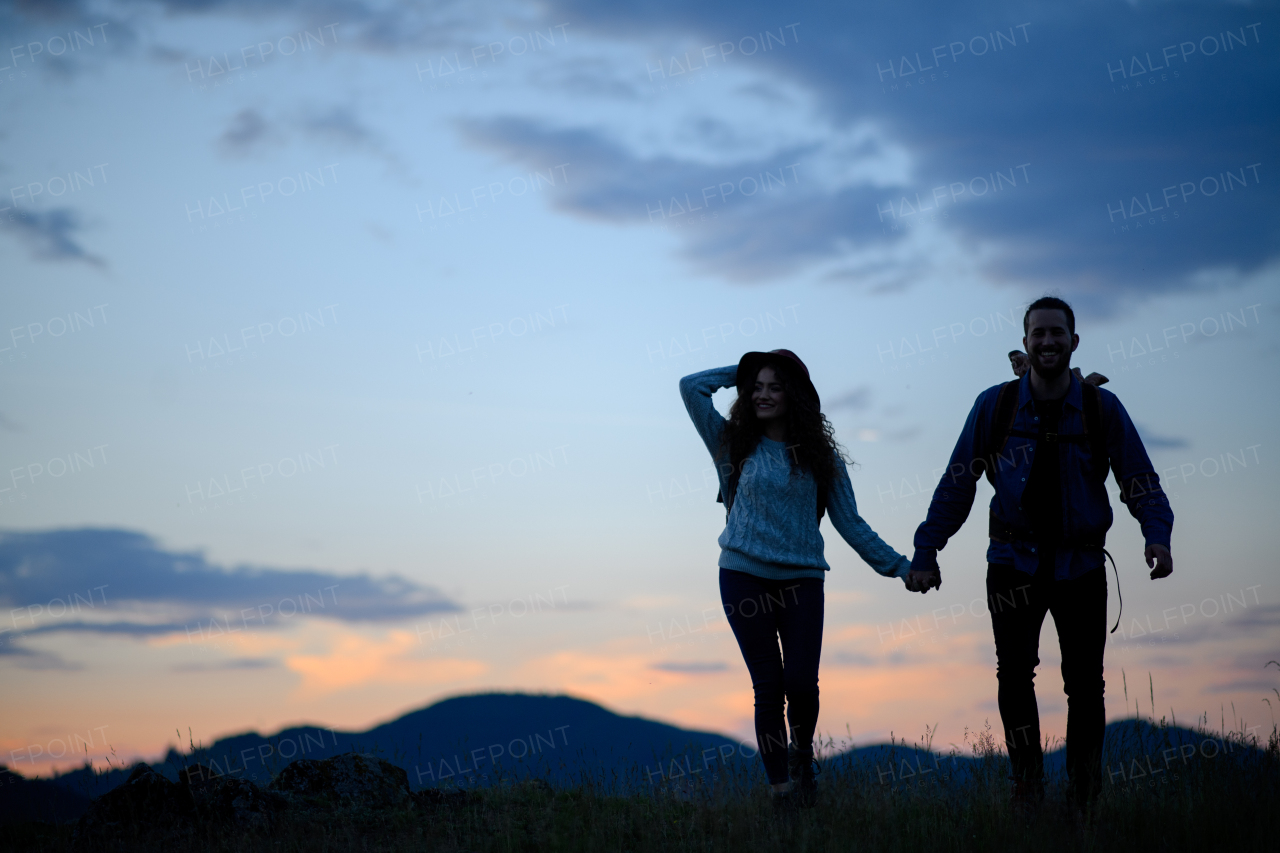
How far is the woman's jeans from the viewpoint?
217 inches

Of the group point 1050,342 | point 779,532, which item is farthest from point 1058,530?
point 779,532

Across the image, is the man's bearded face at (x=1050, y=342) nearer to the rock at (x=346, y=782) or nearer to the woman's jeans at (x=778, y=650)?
the woman's jeans at (x=778, y=650)

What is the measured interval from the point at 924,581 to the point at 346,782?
454 centimetres

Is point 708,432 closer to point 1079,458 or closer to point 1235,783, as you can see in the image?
point 1079,458

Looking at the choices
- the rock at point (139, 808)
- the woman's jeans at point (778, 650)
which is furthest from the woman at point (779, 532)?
the rock at point (139, 808)

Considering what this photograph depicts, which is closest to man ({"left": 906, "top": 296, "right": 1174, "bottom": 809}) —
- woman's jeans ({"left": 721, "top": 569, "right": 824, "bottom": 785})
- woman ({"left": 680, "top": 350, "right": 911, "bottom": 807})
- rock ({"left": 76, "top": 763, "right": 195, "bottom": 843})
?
woman ({"left": 680, "top": 350, "right": 911, "bottom": 807})

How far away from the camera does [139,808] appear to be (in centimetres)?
683

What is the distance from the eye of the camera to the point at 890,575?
5.87m

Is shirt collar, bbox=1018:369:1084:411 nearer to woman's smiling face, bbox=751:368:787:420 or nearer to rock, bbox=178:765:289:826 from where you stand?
woman's smiling face, bbox=751:368:787:420

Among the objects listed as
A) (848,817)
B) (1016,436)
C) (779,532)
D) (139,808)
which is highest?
(1016,436)

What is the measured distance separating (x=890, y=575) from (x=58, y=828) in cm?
624

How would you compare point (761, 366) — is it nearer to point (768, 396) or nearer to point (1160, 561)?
point (768, 396)

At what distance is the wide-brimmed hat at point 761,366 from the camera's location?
6164mm

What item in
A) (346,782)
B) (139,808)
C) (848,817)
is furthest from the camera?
(346,782)
